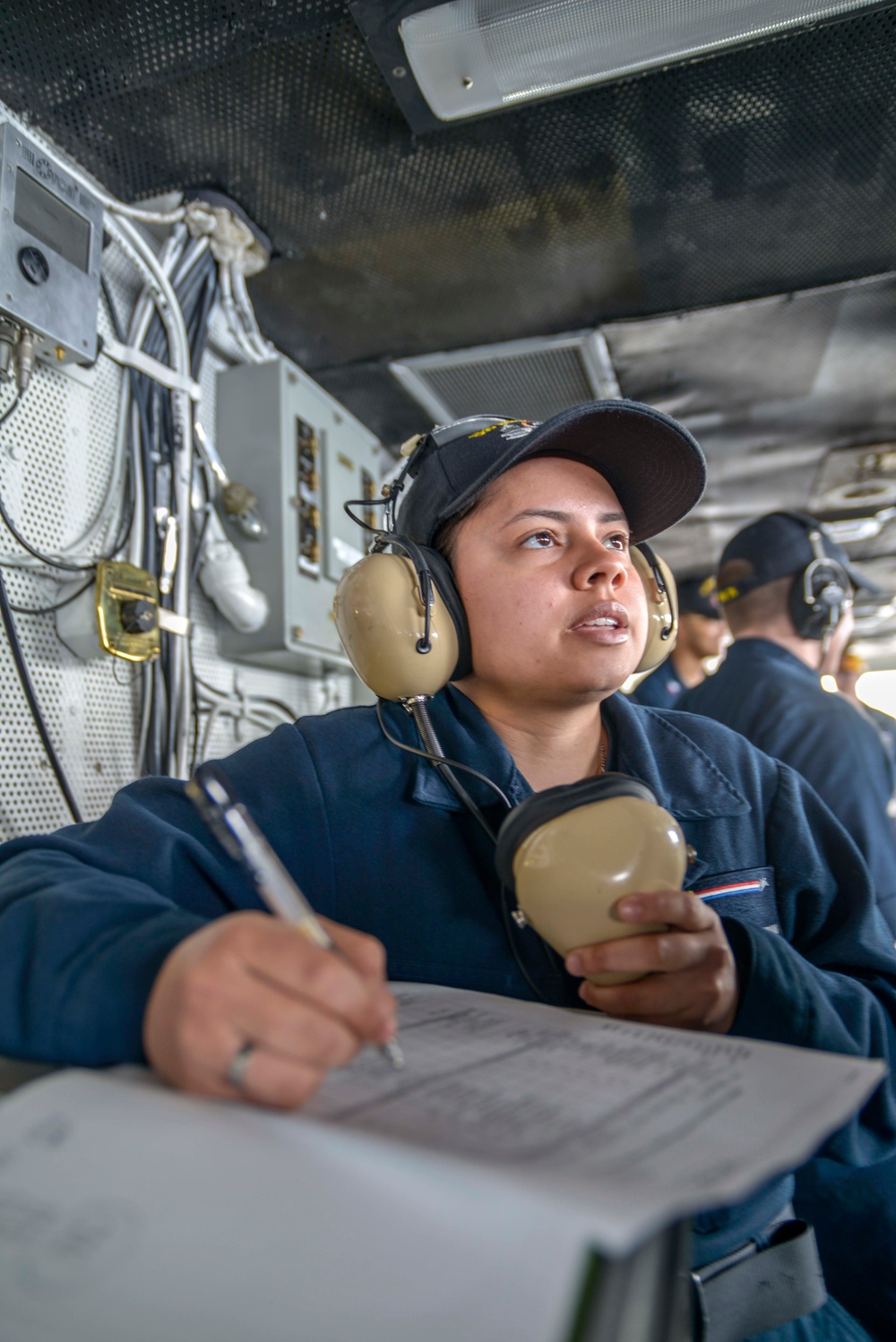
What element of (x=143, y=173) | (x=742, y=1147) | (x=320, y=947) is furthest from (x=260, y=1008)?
(x=143, y=173)

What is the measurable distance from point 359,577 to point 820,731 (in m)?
1.36

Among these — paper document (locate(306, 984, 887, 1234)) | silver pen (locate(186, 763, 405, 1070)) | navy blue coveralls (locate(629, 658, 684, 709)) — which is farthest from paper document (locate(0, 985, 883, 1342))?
navy blue coveralls (locate(629, 658, 684, 709))

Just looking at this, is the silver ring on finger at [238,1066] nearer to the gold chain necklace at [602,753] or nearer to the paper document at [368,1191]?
the paper document at [368,1191]

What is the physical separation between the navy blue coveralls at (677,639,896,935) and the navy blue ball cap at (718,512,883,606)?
0.23 m

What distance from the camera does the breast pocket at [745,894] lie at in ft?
3.67

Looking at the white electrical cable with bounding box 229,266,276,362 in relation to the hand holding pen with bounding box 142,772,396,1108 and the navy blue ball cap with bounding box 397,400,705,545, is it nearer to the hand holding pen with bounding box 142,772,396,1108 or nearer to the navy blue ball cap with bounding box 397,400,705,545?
the navy blue ball cap with bounding box 397,400,705,545

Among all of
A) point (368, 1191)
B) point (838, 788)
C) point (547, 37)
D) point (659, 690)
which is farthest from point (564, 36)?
point (659, 690)

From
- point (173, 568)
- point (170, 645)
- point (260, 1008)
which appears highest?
point (173, 568)

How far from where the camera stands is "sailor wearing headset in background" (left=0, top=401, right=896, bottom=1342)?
0.56 m

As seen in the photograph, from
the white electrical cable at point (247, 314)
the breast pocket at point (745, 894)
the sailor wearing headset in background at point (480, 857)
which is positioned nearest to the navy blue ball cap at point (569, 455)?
the sailor wearing headset in background at point (480, 857)

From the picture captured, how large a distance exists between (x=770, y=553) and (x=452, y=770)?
1673 millimetres

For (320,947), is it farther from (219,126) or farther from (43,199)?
(219,126)

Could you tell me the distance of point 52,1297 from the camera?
0.39 meters

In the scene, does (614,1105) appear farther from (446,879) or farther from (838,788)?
(838,788)
